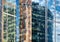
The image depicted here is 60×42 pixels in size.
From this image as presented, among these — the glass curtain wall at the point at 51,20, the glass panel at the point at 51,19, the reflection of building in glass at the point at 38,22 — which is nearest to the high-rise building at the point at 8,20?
the reflection of building in glass at the point at 38,22

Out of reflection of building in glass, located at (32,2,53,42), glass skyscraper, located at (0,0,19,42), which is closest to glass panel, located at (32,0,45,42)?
reflection of building in glass, located at (32,2,53,42)

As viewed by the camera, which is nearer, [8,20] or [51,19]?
[51,19]

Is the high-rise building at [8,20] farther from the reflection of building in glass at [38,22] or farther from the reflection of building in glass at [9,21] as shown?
the reflection of building in glass at [38,22]

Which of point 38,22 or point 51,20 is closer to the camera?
point 51,20

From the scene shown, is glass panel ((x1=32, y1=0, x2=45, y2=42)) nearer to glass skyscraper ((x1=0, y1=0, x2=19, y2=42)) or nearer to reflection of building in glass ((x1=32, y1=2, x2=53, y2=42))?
reflection of building in glass ((x1=32, y1=2, x2=53, y2=42))

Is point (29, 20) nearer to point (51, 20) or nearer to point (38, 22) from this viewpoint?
point (38, 22)

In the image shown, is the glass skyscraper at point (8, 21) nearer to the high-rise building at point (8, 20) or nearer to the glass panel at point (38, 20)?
the high-rise building at point (8, 20)

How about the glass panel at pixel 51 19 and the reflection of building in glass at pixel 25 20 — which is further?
the reflection of building in glass at pixel 25 20

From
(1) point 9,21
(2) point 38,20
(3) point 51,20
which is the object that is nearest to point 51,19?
(3) point 51,20

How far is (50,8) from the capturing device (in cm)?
311

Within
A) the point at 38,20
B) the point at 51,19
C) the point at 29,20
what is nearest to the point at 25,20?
the point at 29,20

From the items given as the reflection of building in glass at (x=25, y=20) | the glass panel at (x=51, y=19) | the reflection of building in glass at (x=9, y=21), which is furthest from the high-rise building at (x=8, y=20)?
the glass panel at (x=51, y=19)

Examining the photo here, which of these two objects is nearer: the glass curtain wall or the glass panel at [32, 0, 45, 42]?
the glass curtain wall

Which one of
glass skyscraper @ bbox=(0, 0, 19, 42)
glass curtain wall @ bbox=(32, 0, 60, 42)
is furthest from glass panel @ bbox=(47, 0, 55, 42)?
glass skyscraper @ bbox=(0, 0, 19, 42)
